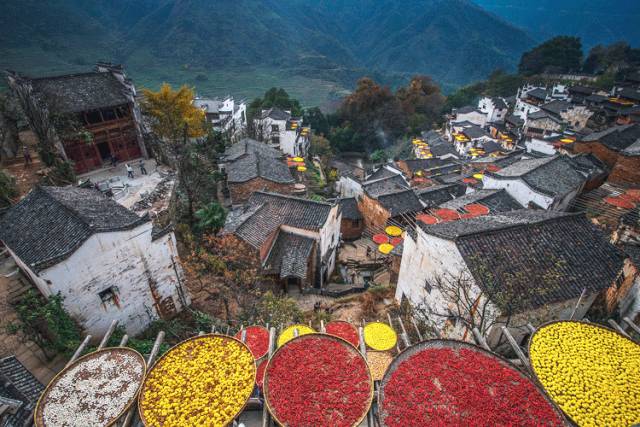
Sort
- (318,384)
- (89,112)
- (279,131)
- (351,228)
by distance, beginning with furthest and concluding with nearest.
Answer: (279,131)
(351,228)
(89,112)
(318,384)

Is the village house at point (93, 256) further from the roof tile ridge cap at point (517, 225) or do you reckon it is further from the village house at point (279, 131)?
the village house at point (279, 131)

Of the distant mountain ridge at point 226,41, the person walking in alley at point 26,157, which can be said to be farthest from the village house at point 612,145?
the distant mountain ridge at point 226,41

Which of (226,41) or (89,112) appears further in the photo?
(226,41)

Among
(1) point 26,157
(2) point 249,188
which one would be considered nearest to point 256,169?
(2) point 249,188

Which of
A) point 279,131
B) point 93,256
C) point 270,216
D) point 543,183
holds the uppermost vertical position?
point 93,256

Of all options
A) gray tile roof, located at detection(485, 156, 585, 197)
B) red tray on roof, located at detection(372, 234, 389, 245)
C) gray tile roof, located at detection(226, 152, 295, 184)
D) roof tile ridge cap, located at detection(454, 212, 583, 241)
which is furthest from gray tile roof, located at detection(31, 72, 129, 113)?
gray tile roof, located at detection(485, 156, 585, 197)

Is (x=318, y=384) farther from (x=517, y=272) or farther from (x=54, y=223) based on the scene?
(x=54, y=223)

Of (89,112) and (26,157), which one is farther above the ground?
(89,112)
